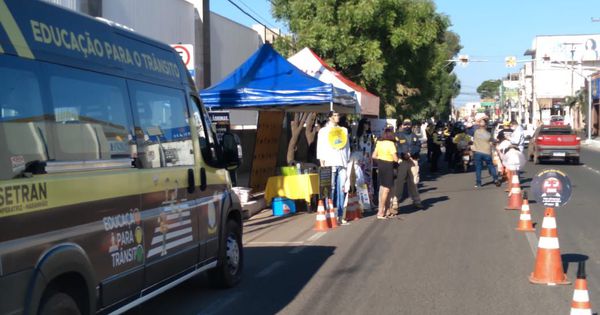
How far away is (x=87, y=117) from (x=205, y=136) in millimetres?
2492

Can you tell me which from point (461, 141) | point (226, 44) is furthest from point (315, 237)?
point (461, 141)

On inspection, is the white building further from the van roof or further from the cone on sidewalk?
the van roof

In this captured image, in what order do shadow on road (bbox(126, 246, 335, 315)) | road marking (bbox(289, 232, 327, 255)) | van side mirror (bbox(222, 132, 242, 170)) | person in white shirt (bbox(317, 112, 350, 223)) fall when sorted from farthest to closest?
person in white shirt (bbox(317, 112, 350, 223)) → road marking (bbox(289, 232, 327, 255)) → van side mirror (bbox(222, 132, 242, 170)) → shadow on road (bbox(126, 246, 335, 315))

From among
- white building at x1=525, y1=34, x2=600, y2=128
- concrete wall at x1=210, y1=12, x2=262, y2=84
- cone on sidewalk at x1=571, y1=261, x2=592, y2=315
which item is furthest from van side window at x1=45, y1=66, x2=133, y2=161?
white building at x1=525, y1=34, x2=600, y2=128

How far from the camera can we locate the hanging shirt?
42.9ft

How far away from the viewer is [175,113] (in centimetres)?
672

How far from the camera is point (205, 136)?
7.47 meters

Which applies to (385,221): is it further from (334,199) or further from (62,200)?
(62,200)

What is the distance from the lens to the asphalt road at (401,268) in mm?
7043

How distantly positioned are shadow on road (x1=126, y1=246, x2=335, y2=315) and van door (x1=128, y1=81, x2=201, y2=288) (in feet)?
1.97

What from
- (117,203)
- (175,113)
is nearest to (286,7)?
(175,113)

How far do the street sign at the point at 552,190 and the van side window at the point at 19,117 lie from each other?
569cm

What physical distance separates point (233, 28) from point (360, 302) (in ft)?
61.7

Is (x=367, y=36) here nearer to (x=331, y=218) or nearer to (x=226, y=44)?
(x=226, y=44)
